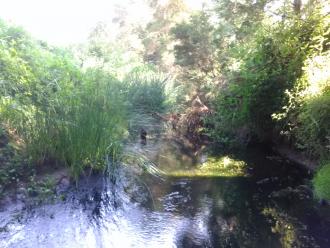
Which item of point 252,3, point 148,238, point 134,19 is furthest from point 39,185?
point 134,19

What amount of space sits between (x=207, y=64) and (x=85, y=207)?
866cm

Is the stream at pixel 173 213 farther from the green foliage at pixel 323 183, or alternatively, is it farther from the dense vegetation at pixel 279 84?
the dense vegetation at pixel 279 84

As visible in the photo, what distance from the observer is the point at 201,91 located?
11859 millimetres

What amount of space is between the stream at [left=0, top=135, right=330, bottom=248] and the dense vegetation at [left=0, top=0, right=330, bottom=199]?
439 mm

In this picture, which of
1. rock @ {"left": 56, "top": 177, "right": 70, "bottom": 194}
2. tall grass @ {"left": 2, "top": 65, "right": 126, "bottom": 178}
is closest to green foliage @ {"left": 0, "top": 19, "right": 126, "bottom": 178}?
tall grass @ {"left": 2, "top": 65, "right": 126, "bottom": 178}

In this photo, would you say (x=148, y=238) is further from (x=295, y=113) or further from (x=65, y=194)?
(x=295, y=113)

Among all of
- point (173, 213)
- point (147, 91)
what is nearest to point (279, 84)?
point (147, 91)

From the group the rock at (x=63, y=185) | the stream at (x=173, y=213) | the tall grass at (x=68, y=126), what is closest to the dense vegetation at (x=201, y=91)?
the tall grass at (x=68, y=126)

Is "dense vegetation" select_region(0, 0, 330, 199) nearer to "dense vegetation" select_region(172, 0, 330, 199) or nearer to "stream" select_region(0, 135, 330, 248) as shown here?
"dense vegetation" select_region(172, 0, 330, 199)

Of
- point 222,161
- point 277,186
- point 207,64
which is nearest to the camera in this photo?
point 277,186

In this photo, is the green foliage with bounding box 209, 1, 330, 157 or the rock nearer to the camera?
the rock

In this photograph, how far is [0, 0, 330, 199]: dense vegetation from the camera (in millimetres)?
5266

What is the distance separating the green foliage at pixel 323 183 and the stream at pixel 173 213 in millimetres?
157

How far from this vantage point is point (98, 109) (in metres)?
5.48
